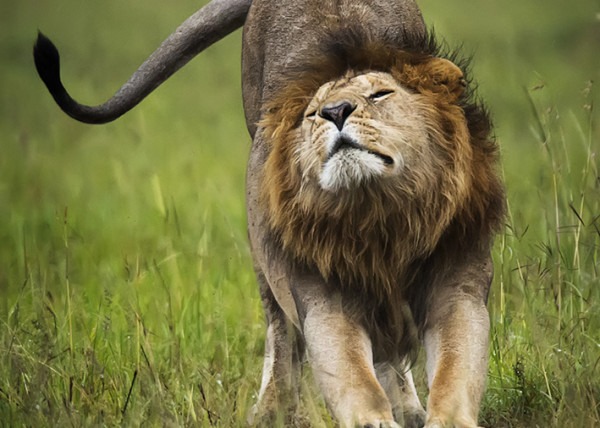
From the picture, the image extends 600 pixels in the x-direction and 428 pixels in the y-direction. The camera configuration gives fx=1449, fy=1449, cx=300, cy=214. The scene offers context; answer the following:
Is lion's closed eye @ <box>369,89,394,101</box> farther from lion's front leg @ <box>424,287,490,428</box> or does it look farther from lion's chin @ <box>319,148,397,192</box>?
lion's front leg @ <box>424,287,490,428</box>

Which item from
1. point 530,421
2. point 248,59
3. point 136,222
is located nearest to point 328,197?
point 530,421

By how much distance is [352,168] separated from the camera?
4086mm

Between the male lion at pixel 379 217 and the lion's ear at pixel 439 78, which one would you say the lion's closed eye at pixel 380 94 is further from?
the lion's ear at pixel 439 78

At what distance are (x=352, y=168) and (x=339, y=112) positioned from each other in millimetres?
172

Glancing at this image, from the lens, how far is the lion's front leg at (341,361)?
407 cm

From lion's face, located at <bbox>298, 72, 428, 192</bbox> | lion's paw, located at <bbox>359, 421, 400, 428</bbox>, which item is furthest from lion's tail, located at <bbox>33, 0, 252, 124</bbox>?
lion's paw, located at <bbox>359, 421, 400, 428</bbox>

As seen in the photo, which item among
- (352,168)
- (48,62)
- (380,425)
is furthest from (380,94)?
(48,62)

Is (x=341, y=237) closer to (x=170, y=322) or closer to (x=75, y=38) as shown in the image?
(x=170, y=322)

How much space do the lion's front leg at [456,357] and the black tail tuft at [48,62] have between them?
5.64ft

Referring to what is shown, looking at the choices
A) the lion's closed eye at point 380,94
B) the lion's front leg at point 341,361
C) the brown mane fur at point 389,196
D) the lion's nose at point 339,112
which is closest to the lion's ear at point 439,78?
the brown mane fur at point 389,196

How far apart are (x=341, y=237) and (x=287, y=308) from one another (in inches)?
22.0

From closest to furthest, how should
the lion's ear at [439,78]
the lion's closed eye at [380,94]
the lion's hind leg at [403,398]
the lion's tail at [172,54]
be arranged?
1. the lion's closed eye at [380,94]
2. the lion's ear at [439,78]
3. the lion's hind leg at [403,398]
4. the lion's tail at [172,54]

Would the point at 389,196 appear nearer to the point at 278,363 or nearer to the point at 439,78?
the point at 439,78

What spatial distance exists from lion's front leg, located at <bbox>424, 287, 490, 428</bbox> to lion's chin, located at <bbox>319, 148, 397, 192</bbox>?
0.50 metres
